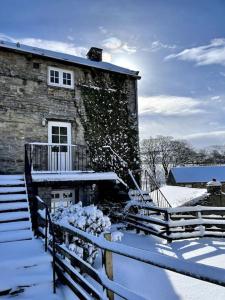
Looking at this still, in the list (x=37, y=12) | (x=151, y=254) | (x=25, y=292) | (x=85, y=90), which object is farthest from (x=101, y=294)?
(x=85, y=90)

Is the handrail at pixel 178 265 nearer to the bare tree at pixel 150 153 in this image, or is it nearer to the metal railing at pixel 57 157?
the metal railing at pixel 57 157

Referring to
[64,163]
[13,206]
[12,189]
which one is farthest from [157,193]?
[13,206]

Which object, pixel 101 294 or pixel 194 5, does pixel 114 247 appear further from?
pixel 194 5

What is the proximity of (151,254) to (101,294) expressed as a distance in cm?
129

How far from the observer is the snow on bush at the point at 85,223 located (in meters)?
5.89

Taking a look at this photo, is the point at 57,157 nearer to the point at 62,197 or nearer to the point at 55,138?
the point at 55,138

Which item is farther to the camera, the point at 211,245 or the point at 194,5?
the point at 211,245

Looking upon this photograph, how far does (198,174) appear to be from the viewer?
147 feet

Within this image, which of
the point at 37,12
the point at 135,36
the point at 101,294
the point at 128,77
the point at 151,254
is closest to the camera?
the point at 151,254

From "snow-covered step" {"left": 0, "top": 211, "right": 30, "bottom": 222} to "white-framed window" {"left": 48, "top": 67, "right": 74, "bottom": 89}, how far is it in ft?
22.6

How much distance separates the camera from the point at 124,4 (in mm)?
7188

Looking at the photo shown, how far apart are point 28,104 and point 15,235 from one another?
668cm

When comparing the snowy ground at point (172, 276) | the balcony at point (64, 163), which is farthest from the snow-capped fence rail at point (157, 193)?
the snowy ground at point (172, 276)

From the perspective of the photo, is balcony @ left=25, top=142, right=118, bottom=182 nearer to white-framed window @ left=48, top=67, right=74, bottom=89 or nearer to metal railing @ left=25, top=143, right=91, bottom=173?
metal railing @ left=25, top=143, right=91, bottom=173
